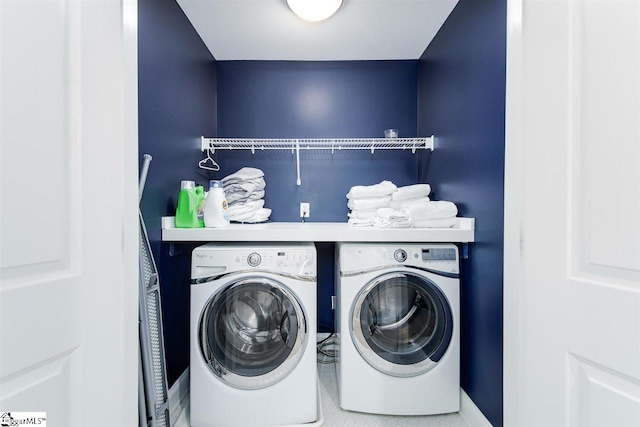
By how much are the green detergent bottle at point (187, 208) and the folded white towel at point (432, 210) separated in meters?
1.18

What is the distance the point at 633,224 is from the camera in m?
0.63

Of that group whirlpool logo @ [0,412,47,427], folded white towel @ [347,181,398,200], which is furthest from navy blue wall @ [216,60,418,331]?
whirlpool logo @ [0,412,47,427]

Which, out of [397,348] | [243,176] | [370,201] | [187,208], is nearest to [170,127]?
[187,208]

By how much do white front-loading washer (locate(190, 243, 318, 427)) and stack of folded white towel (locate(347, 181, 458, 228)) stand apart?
20.7 inches

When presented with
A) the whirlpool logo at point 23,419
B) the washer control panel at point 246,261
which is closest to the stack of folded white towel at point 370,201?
the washer control panel at point 246,261

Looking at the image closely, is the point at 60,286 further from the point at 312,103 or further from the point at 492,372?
the point at 312,103

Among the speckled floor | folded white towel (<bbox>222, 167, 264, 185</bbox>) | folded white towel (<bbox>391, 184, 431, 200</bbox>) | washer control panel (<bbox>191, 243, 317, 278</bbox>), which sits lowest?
the speckled floor

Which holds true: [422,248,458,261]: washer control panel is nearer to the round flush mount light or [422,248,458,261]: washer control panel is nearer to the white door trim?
the white door trim

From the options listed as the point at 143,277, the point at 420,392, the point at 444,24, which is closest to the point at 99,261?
the point at 143,277

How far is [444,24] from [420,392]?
223 cm

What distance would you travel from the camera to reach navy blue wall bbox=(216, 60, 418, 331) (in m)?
2.50

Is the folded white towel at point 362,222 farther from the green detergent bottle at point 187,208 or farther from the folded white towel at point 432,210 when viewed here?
the green detergent bottle at point 187,208

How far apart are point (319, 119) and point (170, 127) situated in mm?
1181

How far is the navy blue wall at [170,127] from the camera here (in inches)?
58.5
